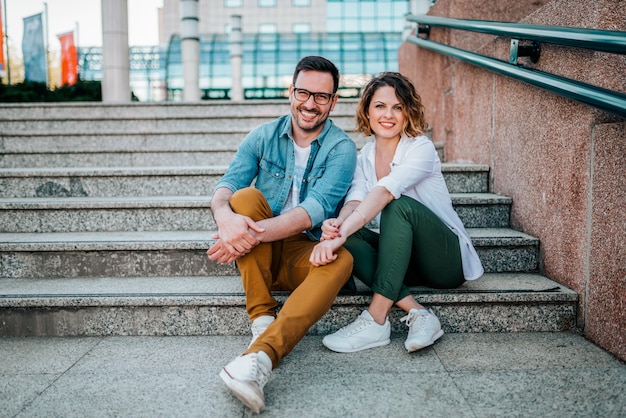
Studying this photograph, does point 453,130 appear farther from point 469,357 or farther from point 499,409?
point 499,409

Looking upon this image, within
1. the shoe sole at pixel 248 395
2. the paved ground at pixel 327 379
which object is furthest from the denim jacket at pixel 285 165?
the shoe sole at pixel 248 395

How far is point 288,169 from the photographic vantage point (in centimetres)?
252

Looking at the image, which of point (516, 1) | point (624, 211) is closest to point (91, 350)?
point (624, 211)

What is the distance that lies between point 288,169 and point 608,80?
146cm

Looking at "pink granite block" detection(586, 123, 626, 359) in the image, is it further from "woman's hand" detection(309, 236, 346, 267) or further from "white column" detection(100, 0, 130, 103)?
"white column" detection(100, 0, 130, 103)

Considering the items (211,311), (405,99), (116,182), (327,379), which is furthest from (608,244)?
(116,182)

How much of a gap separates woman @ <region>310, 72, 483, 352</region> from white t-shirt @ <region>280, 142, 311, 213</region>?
27cm

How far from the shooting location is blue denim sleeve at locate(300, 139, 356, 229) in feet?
7.60

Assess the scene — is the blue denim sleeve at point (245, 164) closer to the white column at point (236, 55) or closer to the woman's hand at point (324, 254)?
the woman's hand at point (324, 254)

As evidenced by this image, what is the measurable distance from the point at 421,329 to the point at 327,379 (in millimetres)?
509

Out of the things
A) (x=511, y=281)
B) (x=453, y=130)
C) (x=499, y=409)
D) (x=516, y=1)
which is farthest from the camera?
(x=453, y=130)

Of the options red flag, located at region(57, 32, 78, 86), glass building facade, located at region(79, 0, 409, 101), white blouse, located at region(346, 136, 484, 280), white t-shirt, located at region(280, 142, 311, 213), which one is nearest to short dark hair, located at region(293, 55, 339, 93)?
white t-shirt, located at region(280, 142, 311, 213)

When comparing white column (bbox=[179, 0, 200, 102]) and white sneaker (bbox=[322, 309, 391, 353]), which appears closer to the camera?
white sneaker (bbox=[322, 309, 391, 353])

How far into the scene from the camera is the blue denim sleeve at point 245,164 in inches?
99.4
